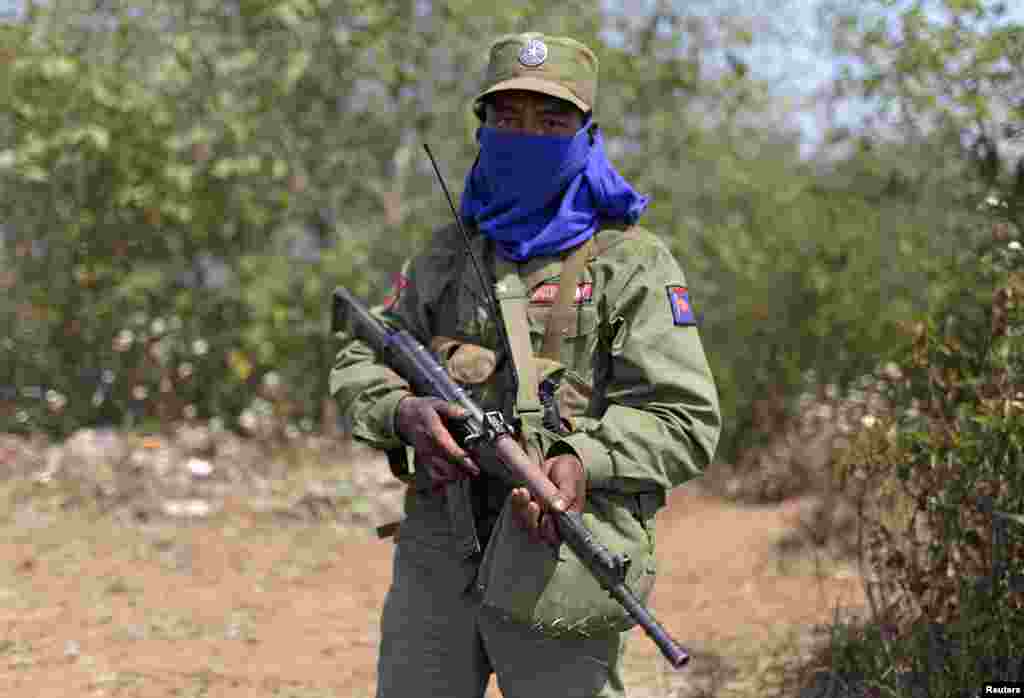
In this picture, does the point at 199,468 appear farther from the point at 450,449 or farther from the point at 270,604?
the point at 450,449

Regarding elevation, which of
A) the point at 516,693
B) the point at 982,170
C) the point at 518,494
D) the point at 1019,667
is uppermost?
the point at 982,170

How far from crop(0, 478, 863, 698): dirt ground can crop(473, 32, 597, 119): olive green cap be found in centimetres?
228

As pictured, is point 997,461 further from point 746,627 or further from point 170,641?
point 170,641

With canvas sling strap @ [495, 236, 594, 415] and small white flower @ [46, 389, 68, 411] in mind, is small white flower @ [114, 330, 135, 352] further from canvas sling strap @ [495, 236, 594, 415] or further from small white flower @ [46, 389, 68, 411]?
canvas sling strap @ [495, 236, 594, 415]

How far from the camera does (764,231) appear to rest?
24.6 feet

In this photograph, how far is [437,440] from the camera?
2.38 metres

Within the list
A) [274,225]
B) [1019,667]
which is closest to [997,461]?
[1019,667]

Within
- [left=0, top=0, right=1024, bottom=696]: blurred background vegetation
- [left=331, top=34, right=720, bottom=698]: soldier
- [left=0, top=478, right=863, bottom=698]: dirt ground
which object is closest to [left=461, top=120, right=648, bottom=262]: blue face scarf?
[left=331, top=34, right=720, bottom=698]: soldier

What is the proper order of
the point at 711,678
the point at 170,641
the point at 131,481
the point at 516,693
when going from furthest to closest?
1. the point at 131,481
2. the point at 170,641
3. the point at 711,678
4. the point at 516,693

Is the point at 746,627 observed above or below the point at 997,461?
below

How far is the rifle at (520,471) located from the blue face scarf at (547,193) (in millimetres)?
303

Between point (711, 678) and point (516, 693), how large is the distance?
2.03 metres

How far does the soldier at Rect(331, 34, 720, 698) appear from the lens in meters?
2.27

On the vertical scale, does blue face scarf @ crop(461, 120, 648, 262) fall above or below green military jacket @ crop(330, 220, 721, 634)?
above
